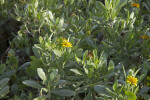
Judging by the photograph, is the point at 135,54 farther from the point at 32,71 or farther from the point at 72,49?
the point at 32,71

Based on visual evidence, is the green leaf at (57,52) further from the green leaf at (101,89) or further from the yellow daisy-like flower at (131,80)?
the yellow daisy-like flower at (131,80)

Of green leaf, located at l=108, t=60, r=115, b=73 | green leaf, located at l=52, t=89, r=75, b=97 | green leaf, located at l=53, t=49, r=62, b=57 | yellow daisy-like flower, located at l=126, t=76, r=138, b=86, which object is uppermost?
green leaf, located at l=53, t=49, r=62, b=57

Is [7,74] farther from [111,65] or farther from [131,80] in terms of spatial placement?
[131,80]

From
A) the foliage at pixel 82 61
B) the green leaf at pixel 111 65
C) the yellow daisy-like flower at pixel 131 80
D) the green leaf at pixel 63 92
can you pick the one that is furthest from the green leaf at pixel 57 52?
the yellow daisy-like flower at pixel 131 80

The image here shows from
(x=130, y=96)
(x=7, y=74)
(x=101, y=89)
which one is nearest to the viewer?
(x=130, y=96)

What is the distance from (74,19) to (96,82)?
97cm

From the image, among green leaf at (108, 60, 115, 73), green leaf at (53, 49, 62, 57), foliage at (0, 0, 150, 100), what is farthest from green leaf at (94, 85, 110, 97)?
green leaf at (53, 49, 62, 57)

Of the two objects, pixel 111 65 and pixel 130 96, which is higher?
pixel 111 65

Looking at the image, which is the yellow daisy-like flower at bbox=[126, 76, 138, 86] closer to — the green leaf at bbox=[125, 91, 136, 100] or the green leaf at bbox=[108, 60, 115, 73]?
the green leaf at bbox=[125, 91, 136, 100]

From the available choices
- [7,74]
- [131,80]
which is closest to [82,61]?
[131,80]

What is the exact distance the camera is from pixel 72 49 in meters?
1.81

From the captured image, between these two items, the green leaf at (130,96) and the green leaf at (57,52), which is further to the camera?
the green leaf at (57,52)

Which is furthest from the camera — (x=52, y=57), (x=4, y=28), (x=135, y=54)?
(x=4, y=28)

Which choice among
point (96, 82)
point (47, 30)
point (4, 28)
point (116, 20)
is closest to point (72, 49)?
point (96, 82)
